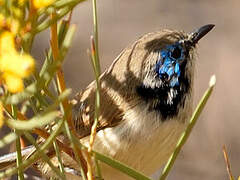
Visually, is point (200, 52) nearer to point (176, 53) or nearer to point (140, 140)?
point (176, 53)

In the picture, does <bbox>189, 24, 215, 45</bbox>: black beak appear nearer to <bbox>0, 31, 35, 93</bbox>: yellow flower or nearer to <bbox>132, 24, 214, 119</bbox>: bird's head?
<bbox>132, 24, 214, 119</bbox>: bird's head

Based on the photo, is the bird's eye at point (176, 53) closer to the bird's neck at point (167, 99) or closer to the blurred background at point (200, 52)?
the bird's neck at point (167, 99)

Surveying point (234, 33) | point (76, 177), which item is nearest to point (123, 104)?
point (76, 177)

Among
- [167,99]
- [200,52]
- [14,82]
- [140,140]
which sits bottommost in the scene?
[200,52]

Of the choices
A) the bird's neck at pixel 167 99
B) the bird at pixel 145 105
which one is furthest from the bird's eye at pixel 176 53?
the bird's neck at pixel 167 99

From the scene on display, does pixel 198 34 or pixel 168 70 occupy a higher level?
pixel 198 34

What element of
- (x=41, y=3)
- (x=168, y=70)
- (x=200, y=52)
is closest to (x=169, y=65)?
(x=168, y=70)

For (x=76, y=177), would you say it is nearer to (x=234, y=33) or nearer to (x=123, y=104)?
(x=123, y=104)

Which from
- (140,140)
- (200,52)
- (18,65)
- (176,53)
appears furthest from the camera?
(200,52)
